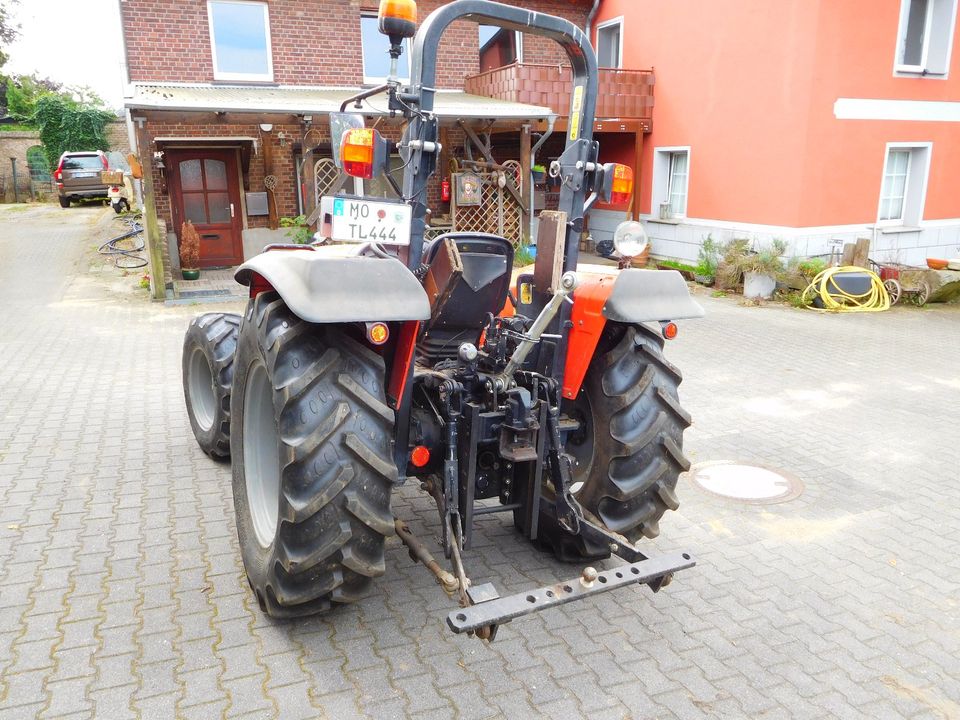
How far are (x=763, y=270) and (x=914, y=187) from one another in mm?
3700

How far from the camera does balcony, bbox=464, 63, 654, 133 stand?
44.1 ft

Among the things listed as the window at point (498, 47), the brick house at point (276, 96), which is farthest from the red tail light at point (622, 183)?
the window at point (498, 47)

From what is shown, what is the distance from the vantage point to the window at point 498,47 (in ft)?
49.4

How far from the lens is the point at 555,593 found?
2463 mm

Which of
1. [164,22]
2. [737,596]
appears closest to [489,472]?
[737,596]

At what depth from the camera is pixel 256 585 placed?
296 centimetres

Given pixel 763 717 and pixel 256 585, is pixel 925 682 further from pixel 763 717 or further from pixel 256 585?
pixel 256 585

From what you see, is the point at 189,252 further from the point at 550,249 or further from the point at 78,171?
the point at 78,171

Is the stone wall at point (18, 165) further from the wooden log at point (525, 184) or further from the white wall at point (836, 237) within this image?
the white wall at point (836, 237)

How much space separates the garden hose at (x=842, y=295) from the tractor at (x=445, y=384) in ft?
28.0

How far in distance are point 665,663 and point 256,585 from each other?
1667 millimetres

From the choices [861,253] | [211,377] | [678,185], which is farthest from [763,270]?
[211,377]

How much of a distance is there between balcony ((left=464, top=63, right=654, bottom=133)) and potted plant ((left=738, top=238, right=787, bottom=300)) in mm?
4406

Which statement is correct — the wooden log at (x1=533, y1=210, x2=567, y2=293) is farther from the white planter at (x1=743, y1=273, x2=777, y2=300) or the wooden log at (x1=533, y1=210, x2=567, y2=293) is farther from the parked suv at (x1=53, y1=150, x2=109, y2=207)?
the parked suv at (x1=53, y1=150, x2=109, y2=207)
